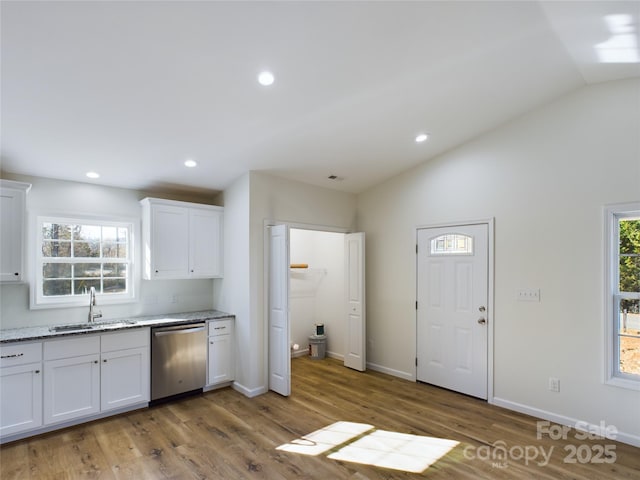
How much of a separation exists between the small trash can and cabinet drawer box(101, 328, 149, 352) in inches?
107

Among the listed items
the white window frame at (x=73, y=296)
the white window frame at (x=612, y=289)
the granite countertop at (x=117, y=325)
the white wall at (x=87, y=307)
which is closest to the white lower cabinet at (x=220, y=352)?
the granite countertop at (x=117, y=325)

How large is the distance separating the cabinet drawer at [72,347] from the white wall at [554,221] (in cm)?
399

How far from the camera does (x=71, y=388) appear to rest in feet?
10.8

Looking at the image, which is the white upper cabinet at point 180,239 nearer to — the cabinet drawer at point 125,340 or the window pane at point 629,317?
the cabinet drawer at point 125,340

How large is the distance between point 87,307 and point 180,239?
48.6 inches

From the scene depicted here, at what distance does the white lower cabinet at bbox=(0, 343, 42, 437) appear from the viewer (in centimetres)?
296

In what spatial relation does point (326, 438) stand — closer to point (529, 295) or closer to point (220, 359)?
point (220, 359)

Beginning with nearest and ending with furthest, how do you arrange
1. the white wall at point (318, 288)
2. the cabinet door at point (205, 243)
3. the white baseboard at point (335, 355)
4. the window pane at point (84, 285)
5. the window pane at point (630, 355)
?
the window pane at point (630, 355) → the window pane at point (84, 285) → the cabinet door at point (205, 243) → the white baseboard at point (335, 355) → the white wall at point (318, 288)

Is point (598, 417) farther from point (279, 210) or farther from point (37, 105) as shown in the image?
point (37, 105)

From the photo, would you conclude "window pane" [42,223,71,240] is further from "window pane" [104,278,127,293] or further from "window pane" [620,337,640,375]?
"window pane" [620,337,640,375]

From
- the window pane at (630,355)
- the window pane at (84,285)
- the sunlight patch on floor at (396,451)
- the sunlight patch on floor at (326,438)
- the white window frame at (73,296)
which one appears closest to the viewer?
the sunlight patch on floor at (396,451)

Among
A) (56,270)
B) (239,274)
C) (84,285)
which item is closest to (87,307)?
(84,285)

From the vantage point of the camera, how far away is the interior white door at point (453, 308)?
13.1ft

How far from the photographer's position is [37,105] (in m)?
2.64
